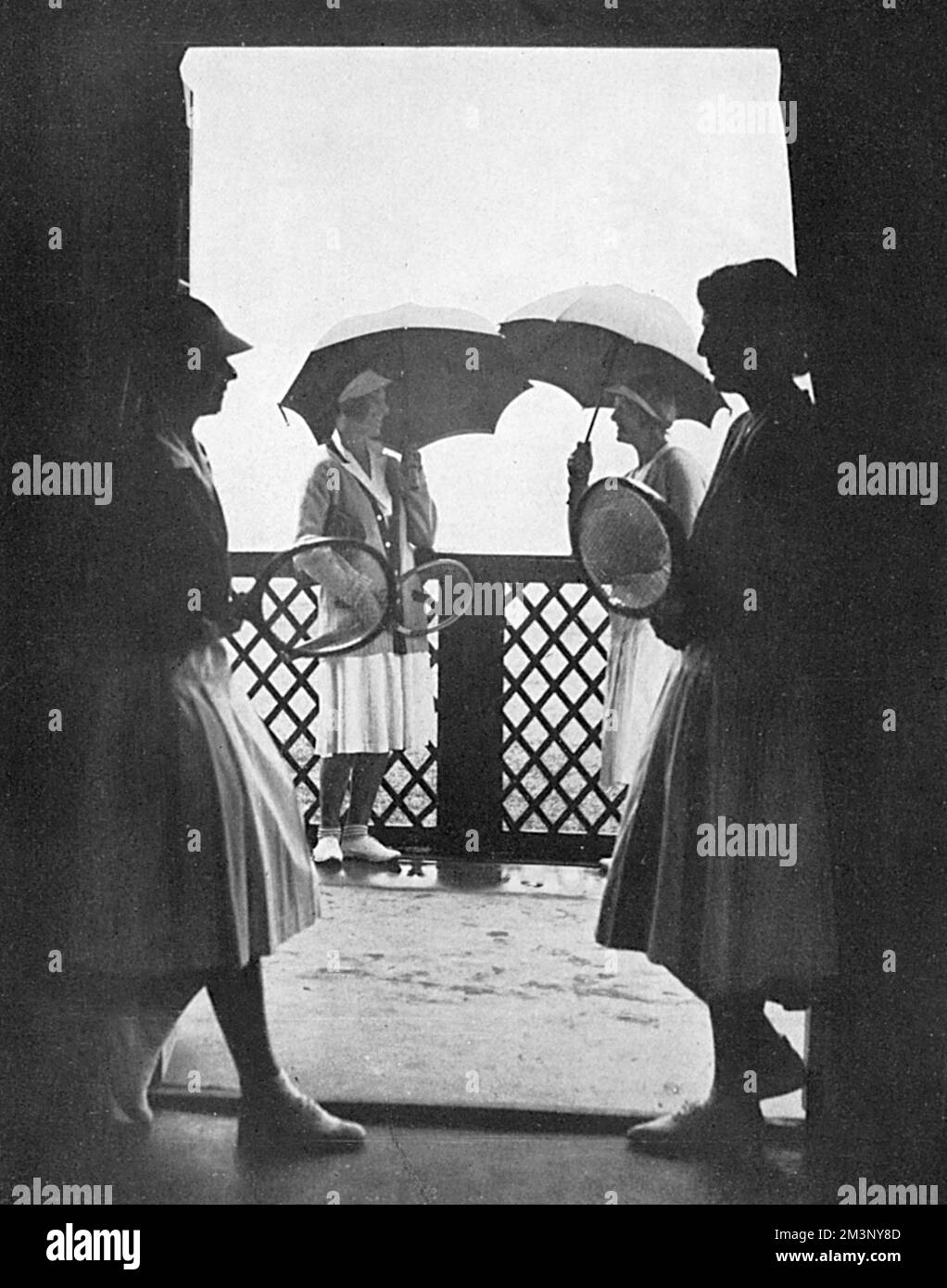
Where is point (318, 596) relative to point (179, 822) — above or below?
above

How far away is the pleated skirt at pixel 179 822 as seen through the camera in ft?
7.79

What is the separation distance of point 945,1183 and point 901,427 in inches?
51.0

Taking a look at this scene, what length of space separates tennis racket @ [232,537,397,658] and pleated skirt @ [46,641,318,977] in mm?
107

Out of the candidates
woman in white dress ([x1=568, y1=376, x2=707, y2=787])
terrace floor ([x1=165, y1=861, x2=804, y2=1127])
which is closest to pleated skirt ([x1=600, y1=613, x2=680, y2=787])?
woman in white dress ([x1=568, y1=376, x2=707, y2=787])

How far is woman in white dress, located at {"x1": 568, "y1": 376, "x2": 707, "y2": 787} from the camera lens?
2.31m

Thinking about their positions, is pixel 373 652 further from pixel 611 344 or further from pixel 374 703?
pixel 611 344

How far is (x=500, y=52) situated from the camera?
2.33 meters

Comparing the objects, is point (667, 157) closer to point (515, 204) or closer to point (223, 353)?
point (515, 204)

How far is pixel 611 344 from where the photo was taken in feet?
7.57

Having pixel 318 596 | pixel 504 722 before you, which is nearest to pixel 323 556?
pixel 318 596

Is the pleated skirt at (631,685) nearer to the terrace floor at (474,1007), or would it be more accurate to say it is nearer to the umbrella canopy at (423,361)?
the terrace floor at (474,1007)

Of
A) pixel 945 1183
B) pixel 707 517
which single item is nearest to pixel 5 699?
pixel 707 517

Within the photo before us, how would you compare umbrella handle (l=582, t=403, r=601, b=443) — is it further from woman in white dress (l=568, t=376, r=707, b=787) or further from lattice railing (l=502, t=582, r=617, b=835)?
lattice railing (l=502, t=582, r=617, b=835)

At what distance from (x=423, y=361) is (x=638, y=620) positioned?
0.55 m
